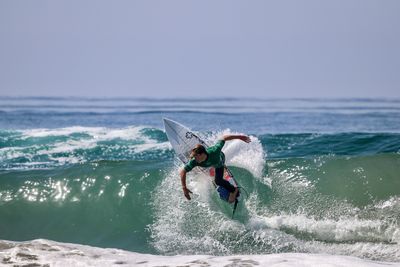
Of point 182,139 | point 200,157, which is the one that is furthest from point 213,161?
point 182,139

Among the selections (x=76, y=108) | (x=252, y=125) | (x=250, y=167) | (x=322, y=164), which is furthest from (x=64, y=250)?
A: (x=76, y=108)

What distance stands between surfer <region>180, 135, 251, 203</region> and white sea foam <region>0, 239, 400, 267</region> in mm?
2656

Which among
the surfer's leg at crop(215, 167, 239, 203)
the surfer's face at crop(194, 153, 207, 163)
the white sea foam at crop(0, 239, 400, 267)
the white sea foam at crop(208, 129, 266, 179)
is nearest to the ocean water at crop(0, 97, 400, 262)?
the white sea foam at crop(208, 129, 266, 179)

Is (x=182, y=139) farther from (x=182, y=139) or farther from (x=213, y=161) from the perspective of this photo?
(x=213, y=161)

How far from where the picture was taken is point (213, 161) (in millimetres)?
11992

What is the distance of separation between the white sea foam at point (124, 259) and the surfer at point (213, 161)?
105 inches

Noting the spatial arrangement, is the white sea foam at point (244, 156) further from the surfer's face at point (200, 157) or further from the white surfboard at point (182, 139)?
A: the surfer's face at point (200, 157)

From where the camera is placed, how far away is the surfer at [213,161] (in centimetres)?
1136

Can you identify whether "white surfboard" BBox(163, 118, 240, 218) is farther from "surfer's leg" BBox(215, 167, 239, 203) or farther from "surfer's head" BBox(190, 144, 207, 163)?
"surfer's head" BBox(190, 144, 207, 163)

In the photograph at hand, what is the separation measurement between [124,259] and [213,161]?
374 centimetres

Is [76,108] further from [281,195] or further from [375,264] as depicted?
[375,264]

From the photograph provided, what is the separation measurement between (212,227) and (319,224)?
6.49 ft

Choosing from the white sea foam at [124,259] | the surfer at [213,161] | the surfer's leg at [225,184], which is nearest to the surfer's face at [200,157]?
the surfer at [213,161]

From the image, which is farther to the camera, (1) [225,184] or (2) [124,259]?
(1) [225,184]
